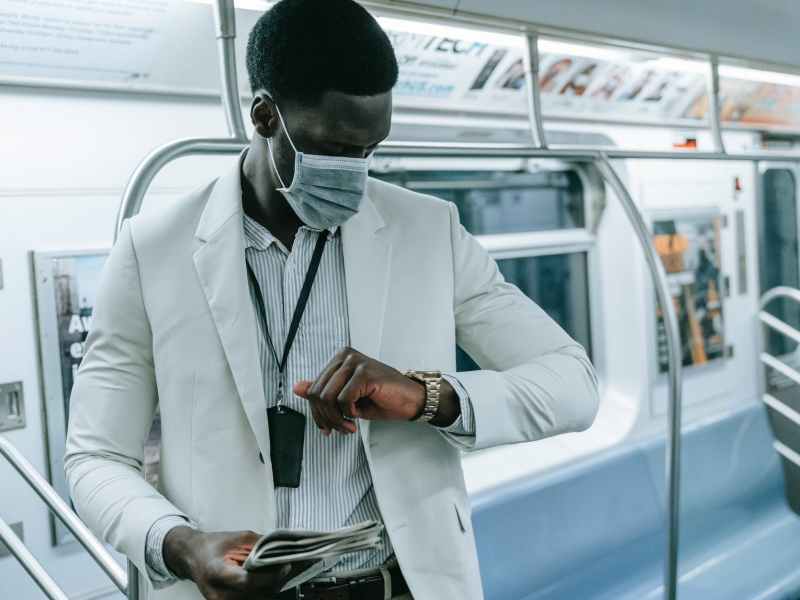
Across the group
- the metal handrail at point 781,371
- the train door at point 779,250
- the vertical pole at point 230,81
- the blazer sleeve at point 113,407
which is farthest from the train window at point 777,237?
the blazer sleeve at point 113,407

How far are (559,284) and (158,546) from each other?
3852 millimetres

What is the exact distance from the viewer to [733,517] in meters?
5.12

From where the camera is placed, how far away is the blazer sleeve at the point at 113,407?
124 cm

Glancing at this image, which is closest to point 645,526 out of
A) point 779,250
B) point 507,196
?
point 507,196

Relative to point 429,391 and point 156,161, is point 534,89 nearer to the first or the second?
point 156,161

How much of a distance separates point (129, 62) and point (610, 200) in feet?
9.51

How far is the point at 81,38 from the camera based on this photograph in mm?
2641

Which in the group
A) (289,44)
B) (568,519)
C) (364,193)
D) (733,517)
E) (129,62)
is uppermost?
(129,62)

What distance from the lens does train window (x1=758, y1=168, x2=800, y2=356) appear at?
603 cm

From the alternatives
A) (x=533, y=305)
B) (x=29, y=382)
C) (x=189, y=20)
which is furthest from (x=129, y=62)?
(x=533, y=305)

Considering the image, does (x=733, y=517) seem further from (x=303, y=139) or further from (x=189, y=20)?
(x=303, y=139)

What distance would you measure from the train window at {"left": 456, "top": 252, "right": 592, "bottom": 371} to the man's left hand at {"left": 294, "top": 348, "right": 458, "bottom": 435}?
3.13 metres

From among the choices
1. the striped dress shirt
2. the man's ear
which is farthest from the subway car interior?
the man's ear

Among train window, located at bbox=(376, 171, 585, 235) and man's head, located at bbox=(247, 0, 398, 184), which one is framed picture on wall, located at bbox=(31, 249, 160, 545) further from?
man's head, located at bbox=(247, 0, 398, 184)
